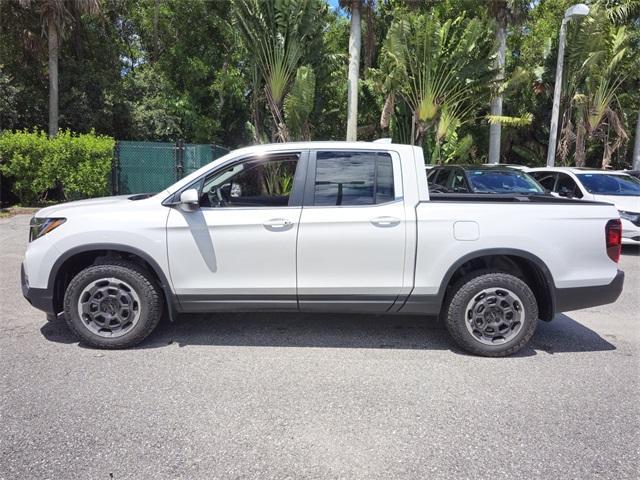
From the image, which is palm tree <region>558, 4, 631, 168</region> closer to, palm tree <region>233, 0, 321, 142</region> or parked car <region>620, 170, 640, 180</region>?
parked car <region>620, 170, 640, 180</region>

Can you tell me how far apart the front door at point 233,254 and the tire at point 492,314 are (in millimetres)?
1457

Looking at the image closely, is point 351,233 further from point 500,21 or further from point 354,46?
point 500,21

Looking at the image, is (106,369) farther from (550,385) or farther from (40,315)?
(550,385)

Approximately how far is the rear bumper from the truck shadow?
534 millimetres

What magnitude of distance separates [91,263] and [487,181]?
23.0ft

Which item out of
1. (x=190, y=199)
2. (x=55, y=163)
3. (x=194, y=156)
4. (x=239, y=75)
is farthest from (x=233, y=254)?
(x=239, y=75)

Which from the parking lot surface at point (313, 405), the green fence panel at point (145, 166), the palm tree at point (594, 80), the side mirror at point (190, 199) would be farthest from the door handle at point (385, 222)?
the palm tree at point (594, 80)

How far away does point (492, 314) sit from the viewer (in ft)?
13.0

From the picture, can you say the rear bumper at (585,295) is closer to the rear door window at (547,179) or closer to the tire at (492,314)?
the tire at (492,314)

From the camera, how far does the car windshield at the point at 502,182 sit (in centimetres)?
849

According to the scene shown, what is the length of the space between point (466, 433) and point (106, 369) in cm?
276

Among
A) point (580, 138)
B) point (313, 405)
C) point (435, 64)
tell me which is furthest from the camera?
point (580, 138)

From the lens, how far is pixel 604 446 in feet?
9.09

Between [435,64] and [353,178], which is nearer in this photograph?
[353,178]
